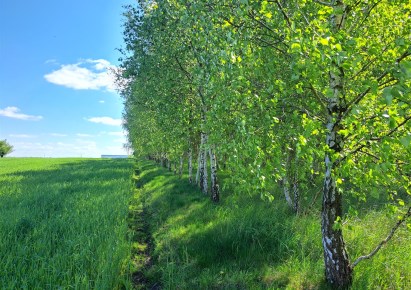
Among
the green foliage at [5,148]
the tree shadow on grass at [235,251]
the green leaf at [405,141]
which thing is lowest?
the tree shadow on grass at [235,251]

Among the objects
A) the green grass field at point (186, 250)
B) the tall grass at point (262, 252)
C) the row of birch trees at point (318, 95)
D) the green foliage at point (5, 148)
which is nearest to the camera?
the row of birch trees at point (318, 95)

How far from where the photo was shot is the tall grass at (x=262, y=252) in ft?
23.7

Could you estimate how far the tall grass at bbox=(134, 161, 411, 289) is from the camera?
7234mm

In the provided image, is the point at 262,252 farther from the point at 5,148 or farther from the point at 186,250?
the point at 5,148

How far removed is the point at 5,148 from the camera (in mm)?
127250

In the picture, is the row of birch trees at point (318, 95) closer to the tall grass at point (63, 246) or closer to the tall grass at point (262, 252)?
the tall grass at point (262, 252)

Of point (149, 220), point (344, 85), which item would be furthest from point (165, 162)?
point (344, 85)

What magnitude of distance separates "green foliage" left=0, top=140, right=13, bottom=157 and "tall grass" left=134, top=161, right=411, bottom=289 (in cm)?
13628

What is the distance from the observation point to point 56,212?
12062 millimetres

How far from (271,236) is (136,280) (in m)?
3.87

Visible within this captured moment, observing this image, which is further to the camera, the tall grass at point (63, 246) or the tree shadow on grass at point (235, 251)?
the tree shadow on grass at point (235, 251)

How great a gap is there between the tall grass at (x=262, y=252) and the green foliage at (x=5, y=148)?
136 meters

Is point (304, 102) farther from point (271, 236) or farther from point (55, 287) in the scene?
point (55, 287)

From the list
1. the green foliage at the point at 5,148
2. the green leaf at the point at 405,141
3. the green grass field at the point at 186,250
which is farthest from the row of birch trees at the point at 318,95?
the green foliage at the point at 5,148
